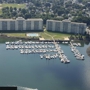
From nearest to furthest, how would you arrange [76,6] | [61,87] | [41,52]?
[61,87] < [41,52] < [76,6]

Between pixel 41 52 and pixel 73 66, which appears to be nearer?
pixel 73 66

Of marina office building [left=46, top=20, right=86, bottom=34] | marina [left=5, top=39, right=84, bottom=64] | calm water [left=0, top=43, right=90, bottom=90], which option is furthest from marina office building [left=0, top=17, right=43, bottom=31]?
calm water [left=0, top=43, right=90, bottom=90]

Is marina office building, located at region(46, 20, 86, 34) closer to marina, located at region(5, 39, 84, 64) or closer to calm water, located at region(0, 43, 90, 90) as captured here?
marina, located at region(5, 39, 84, 64)

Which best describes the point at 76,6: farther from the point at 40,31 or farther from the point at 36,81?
the point at 36,81

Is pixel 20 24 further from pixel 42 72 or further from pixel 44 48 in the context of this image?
pixel 42 72

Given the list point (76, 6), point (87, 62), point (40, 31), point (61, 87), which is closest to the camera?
point (61, 87)

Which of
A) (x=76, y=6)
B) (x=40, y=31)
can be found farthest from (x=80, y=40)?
(x=76, y=6)
